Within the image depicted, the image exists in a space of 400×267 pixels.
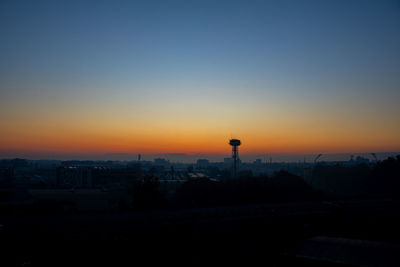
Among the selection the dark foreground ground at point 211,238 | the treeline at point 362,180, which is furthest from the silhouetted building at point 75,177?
the dark foreground ground at point 211,238

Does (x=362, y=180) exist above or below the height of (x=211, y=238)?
above

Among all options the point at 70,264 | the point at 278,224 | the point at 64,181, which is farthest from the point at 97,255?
the point at 64,181

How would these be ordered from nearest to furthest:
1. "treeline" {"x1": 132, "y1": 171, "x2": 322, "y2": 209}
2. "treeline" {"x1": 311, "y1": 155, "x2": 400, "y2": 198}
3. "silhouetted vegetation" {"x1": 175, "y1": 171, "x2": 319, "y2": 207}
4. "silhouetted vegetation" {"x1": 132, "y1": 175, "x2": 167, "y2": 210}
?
"silhouetted vegetation" {"x1": 132, "y1": 175, "x2": 167, "y2": 210}
"treeline" {"x1": 132, "y1": 171, "x2": 322, "y2": 209}
"silhouetted vegetation" {"x1": 175, "y1": 171, "x2": 319, "y2": 207}
"treeline" {"x1": 311, "y1": 155, "x2": 400, "y2": 198}

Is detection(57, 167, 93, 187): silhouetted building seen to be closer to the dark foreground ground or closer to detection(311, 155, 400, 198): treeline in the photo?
detection(311, 155, 400, 198): treeline

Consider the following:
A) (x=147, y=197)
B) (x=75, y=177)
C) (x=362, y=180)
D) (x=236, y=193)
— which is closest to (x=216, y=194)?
(x=236, y=193)

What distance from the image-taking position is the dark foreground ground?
39.4ft

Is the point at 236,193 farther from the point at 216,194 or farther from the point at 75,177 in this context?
the point at 75,177

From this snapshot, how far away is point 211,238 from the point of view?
620 inches

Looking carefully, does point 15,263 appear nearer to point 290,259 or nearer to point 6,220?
point 6,220

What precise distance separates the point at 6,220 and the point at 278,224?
47.5ft

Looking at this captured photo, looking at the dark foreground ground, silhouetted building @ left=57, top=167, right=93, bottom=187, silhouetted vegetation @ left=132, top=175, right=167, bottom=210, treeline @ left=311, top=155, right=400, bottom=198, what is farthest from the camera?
silhouetted building @ left=57, top=167, right=93, bottom=187

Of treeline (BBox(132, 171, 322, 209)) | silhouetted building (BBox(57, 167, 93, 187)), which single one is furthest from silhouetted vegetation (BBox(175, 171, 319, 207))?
silhouetted building (BBox(57, 167, 93, 187))

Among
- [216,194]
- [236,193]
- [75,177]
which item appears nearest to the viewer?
[216,194]

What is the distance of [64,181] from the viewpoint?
55.7 meters
